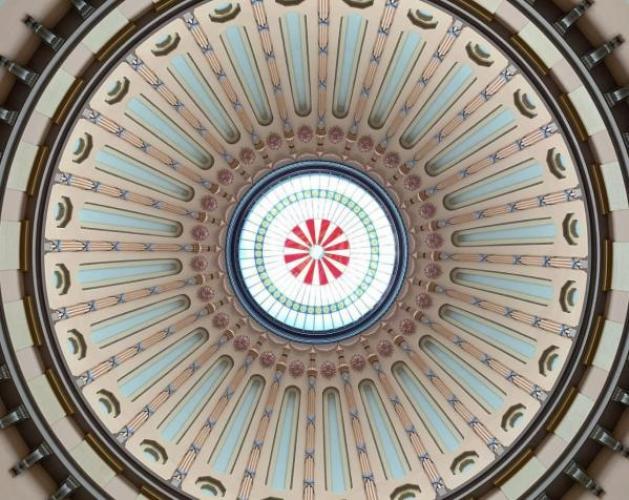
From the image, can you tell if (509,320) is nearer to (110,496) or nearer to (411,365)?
(411,365)

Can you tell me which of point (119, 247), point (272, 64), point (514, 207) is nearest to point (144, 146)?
point (119, 247)

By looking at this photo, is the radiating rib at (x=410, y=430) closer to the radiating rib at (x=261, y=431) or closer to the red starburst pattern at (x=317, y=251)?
the radiating rib at (x=261, y=431)

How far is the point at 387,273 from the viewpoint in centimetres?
2331

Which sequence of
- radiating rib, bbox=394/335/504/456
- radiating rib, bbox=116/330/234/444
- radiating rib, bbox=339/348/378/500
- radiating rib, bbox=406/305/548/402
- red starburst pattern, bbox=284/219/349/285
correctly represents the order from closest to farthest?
radiating rib, bbox=406/305/548/402 < radiating rib, bbox=116/330/234/444 < radiating rib, bbox=394/335/504/456 < radiating rib, bbox=339/348/378/500 < red starburst pattern, bbox=284/219/349/285

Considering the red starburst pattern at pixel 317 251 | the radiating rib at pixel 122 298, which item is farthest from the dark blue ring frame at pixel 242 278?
the red starburst pattern at pixel 317 251

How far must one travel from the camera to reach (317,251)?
81.8ft

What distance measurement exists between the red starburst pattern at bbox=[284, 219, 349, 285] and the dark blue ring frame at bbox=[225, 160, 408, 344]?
303 centimetres

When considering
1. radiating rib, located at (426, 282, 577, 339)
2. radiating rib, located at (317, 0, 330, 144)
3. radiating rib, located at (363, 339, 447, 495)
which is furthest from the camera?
radiating rib, located at (363, 339, 447, 495)

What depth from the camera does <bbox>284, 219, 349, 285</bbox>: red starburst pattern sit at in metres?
24.9

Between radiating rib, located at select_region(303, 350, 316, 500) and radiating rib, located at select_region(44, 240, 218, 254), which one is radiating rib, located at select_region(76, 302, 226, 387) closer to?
radiating rib, located at select_region(44, 240, 218, 254)

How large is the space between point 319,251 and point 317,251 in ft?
0.30

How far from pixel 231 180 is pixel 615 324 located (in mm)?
14124

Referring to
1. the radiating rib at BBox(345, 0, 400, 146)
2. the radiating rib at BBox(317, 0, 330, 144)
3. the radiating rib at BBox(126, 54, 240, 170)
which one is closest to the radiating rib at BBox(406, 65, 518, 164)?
the radiating rib at BBox(345, 0, 400, 146)

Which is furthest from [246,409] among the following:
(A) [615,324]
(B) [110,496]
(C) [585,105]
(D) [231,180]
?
(C) [585,105]
